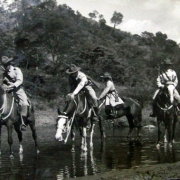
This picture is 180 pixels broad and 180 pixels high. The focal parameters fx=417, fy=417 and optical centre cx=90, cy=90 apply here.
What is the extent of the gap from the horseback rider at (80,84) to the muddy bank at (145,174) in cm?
403

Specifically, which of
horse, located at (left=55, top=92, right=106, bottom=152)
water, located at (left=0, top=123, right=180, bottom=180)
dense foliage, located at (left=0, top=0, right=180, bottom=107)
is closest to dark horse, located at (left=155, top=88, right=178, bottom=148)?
water, located at (left=0, top=123, right=180, bottom=180)

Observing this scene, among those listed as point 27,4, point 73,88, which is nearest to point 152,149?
point 73,88

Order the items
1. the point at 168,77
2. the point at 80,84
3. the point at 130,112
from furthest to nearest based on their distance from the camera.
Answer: the point at 130,112 < the point at 168,77 < the point at 80,84

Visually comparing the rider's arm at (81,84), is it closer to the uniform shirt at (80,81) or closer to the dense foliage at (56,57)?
the uniform shirt at (80,81)

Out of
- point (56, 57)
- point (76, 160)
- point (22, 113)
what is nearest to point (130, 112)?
point (22, 113)

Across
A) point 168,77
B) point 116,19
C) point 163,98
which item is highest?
point 116,19

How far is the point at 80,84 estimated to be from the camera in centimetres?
1323

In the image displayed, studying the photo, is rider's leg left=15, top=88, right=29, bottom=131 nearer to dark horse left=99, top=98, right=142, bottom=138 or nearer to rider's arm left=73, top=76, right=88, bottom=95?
rider's arm left=73, top=76, right=88, bottom=95

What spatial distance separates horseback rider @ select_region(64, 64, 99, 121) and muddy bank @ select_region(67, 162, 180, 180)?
4029 millimetres

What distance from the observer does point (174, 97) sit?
15.0 m

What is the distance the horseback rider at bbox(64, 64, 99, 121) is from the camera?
1324cm

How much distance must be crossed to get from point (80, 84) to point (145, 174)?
513cm

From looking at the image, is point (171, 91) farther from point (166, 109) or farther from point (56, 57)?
point (56, 57)

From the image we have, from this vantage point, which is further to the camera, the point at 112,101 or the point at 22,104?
the point at 112,101
